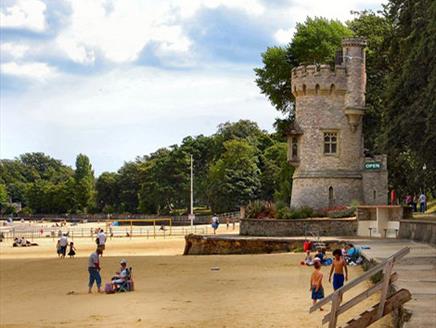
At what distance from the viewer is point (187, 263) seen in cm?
3058

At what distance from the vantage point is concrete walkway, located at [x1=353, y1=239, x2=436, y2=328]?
11539 millimetres

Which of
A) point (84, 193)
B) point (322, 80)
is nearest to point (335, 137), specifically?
point (322, 80)

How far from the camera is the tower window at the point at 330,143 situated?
40.5m

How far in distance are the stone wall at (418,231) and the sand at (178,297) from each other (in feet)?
15.3

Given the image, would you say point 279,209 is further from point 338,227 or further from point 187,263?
point 187,263

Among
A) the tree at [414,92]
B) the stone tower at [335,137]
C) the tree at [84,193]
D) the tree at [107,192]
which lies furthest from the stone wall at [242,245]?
the tree at [84,193]

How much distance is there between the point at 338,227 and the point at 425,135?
38.3 ft

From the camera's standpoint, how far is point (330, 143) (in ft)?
133

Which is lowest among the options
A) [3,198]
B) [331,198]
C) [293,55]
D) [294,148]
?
[331,198]

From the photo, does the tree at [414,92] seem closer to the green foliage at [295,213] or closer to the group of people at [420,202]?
the green foliage at [295,213]

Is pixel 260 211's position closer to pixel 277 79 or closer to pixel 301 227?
pixel 301 227

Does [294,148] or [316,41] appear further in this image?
[316,41]

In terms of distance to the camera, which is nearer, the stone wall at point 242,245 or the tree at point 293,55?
the stone wall at point 242,245

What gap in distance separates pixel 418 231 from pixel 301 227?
9.00 metres
